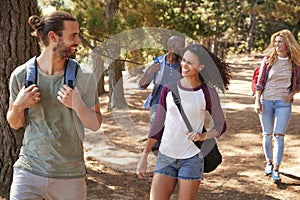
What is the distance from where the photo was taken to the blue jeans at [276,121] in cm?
502

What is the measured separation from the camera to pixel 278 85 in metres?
5.05

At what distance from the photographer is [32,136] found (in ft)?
8.22

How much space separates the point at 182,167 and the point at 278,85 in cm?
245

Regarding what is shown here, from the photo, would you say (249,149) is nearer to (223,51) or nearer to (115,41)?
(115,41)

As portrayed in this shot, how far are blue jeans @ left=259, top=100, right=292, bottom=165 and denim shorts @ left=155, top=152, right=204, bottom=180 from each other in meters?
2.24

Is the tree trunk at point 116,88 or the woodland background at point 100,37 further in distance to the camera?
the tree trunk at point 116,88

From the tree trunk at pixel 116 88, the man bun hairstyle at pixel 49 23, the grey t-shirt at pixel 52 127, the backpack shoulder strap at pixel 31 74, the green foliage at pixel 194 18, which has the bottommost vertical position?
the tree trunk at pixel 116 88

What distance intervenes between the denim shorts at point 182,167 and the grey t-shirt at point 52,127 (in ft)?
2.53

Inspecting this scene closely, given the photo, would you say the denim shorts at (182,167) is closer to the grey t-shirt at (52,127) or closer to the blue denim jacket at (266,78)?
the grey t-shirt at (52,127)

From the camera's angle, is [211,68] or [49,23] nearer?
[49,23]

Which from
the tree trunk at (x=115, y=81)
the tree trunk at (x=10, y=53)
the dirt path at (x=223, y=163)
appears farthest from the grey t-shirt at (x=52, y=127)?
the tree trunk at (x=115, y=81)

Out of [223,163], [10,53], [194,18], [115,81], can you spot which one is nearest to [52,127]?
[10,53]

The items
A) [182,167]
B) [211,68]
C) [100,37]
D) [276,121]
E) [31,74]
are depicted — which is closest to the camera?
[31,74]

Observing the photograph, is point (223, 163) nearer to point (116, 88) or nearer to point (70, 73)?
point (70, 73)
